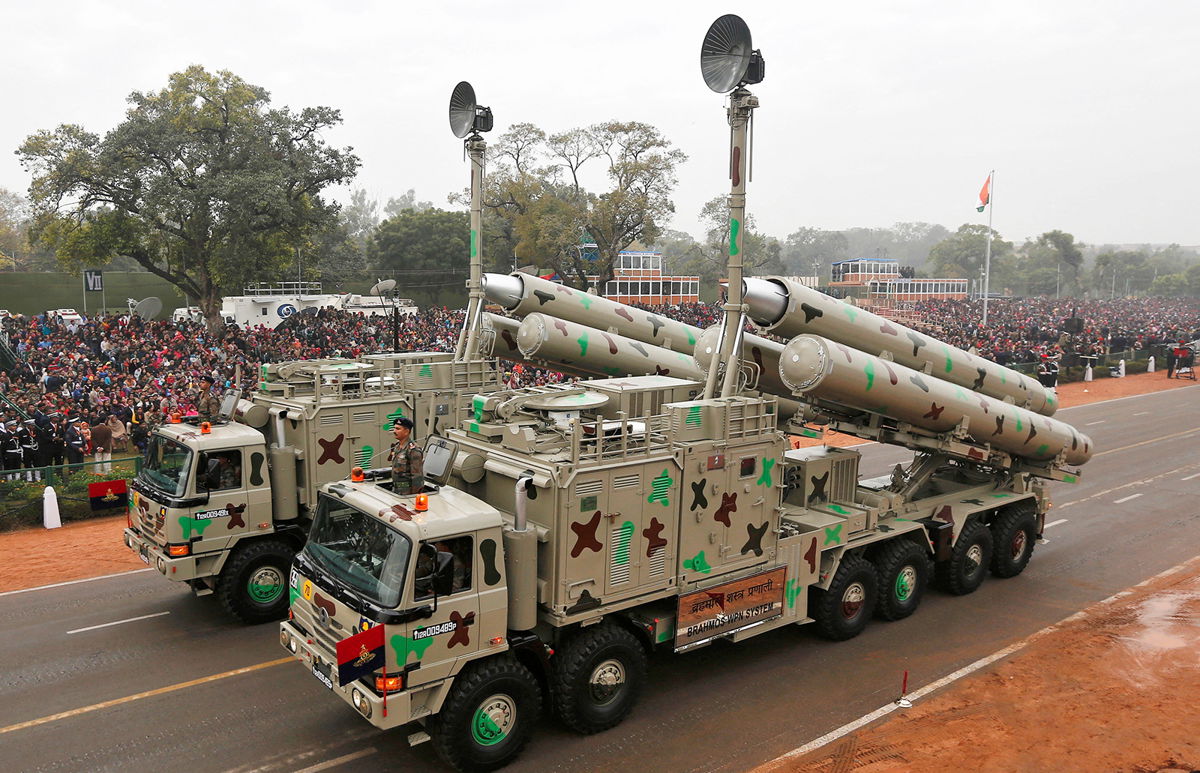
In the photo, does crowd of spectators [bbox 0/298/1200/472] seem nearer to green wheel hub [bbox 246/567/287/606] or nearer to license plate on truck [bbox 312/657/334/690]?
green wheel hub [bbox 246/567/287/606]

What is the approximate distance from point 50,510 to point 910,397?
584 inches

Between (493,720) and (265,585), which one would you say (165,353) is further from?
(493,720)

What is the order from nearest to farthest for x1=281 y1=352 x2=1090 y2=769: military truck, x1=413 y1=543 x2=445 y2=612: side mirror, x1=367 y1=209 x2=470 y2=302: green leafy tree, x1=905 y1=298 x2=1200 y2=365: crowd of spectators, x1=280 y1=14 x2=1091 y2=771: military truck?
x1=413 y1=543 x2=445 y2=612: side mirror
x1=281 y1=352 x2=1090 y2=769: military truck
x1=280 y1=14 x2=1091 y2=771: military truck
x1=905 y1=298 x2=1200 y2=365: crowd of spectators
x1=367 y1=209 x2=470 y2=302: green leafy tree

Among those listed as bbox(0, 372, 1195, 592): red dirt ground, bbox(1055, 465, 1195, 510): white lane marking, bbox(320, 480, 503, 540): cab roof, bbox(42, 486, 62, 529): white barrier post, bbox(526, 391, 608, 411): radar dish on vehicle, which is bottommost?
bbox(0, 372, 1195, 592): red dirt ground

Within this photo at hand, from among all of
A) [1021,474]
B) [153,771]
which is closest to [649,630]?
[153,771]

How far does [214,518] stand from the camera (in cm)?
1012

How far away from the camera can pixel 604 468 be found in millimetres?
7602

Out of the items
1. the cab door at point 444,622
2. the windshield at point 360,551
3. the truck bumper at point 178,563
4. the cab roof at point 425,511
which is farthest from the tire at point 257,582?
the cab door at point 444,622

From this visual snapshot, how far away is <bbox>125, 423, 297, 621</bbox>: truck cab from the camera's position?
998 cm

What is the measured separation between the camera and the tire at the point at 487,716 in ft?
22.8

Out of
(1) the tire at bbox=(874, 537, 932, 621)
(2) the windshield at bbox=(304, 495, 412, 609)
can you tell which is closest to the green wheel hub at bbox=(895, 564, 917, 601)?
(1) the tire at bbox=(874, 537, 932, 621)

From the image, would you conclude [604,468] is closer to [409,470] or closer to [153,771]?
[409,470]

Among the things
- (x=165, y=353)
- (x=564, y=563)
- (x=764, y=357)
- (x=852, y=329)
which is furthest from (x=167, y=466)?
(x=165, y=353)

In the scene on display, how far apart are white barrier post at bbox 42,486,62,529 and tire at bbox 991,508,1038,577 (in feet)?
52.8
